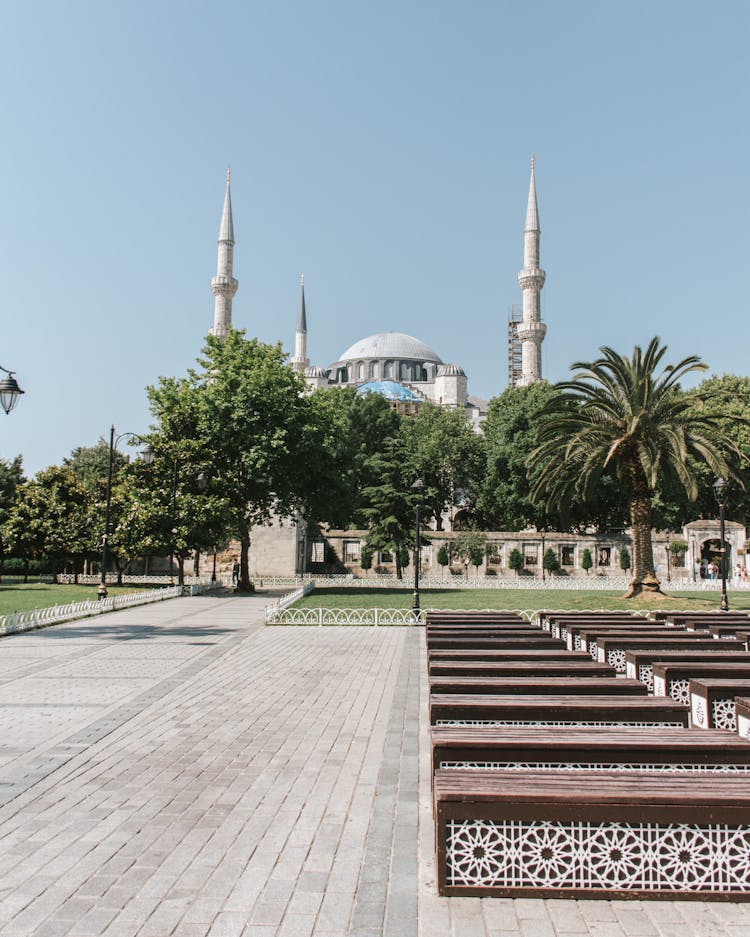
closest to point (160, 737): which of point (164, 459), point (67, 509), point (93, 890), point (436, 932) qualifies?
point (93, 890)

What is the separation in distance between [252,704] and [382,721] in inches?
73.3

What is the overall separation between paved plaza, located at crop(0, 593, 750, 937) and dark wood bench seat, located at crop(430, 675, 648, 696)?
776 mm

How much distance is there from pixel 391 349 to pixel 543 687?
375ft

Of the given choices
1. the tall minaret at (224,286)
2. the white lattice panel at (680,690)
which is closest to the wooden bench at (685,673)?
the white lattice panel at (680,690)

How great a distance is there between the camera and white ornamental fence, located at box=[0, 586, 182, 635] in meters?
18.2

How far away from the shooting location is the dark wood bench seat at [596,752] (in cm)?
553

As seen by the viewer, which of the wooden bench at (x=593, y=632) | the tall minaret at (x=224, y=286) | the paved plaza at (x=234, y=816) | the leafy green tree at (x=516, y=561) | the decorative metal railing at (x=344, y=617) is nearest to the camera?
the paved plaza at (x=234, y=816)

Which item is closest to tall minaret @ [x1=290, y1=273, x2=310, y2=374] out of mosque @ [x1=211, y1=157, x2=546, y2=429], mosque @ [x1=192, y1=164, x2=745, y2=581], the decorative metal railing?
mosque @ [x1=211, y1=157, x2=546, y2=429]

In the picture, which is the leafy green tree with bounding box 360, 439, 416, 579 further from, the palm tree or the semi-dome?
the semi-dome

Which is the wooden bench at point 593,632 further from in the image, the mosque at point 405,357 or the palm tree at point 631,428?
the mosque at point 405,357

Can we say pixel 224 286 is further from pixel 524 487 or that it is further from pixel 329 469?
pixel 329 469

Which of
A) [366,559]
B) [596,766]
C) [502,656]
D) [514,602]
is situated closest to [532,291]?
[366,559]

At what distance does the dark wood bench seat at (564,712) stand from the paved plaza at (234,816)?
66 cm

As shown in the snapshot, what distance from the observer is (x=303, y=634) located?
18.8m
